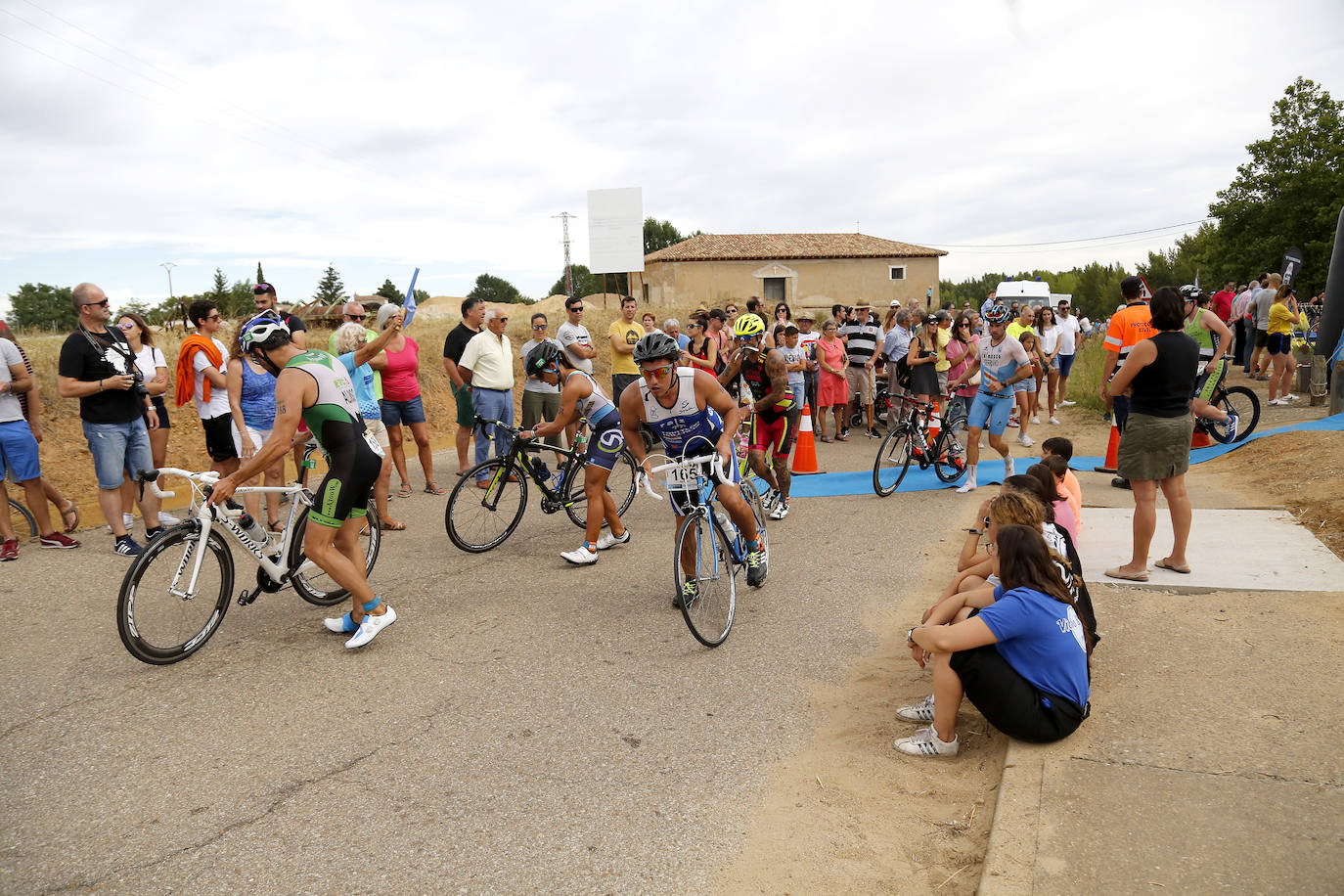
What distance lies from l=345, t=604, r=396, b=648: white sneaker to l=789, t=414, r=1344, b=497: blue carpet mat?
5515mm

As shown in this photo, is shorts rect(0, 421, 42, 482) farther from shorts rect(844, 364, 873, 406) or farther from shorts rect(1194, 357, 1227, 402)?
shorts rect(1194, 357, 1227, 402)

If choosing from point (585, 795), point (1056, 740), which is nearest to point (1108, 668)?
point (1056, 740)

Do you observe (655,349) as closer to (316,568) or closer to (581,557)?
(581,557)

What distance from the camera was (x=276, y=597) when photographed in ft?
20.3

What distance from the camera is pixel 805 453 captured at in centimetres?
1105

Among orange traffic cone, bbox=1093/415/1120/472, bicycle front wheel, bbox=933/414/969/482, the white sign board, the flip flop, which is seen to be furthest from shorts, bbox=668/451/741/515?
the white sign board

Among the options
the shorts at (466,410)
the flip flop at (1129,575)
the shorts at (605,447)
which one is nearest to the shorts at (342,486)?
the shorts at (605,447)

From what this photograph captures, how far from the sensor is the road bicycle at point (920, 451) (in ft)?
30.8

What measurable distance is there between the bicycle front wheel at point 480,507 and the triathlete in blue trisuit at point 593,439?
1.49ft

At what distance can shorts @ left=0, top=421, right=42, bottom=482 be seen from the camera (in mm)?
6945

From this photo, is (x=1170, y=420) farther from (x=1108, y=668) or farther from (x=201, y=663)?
(x=201, y=663)

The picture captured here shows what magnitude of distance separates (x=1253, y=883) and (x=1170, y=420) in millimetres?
3602

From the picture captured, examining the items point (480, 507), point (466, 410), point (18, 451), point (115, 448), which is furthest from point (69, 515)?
point (480, 507)

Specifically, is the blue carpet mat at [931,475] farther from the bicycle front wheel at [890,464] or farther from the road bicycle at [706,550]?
the road bicycle at [706,550]
